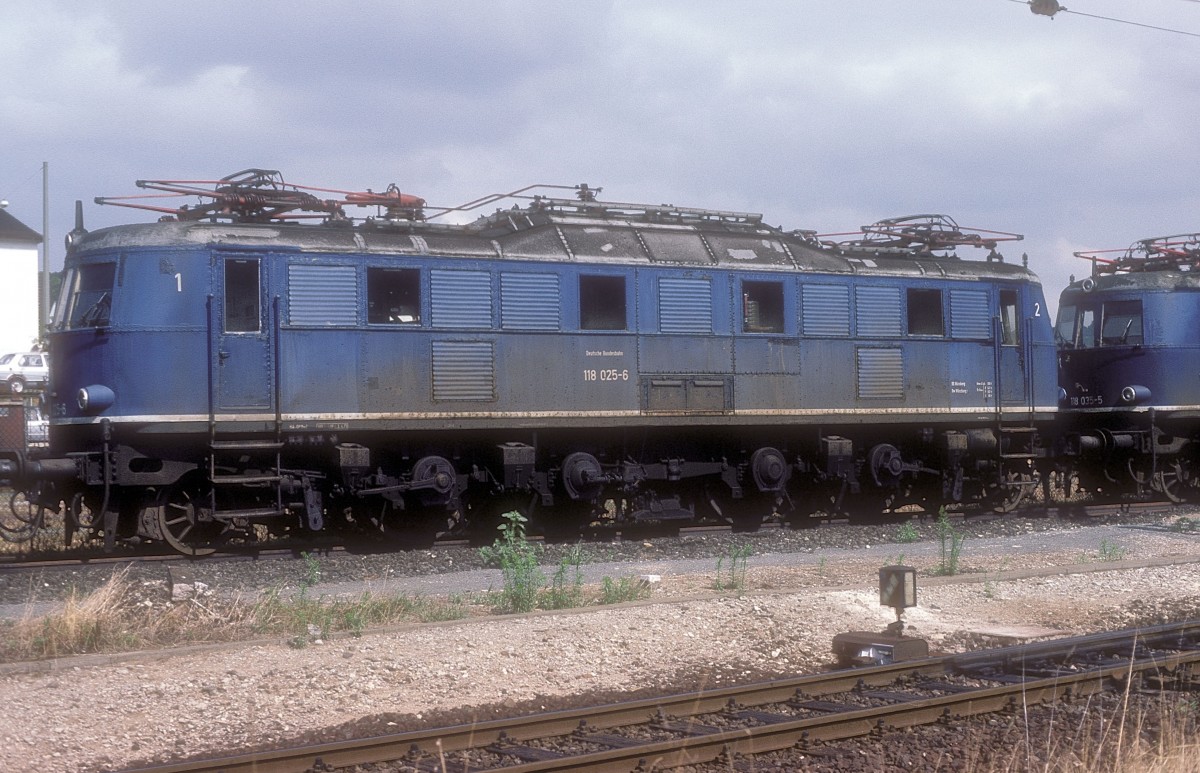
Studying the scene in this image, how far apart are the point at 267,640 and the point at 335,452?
5.93 metres

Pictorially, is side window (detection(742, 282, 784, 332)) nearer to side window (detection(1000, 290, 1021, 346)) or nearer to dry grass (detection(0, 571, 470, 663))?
side window (detection(1000, 290, 1021, 346))

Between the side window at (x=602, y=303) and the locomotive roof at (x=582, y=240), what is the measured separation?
29cm

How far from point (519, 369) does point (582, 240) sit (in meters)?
2.11

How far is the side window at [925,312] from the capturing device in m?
20.1

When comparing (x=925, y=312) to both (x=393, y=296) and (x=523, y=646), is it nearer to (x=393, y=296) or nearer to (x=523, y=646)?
(x=393, y=296)

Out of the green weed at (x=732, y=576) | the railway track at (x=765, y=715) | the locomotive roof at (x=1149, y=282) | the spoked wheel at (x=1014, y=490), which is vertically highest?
the locomotive roof at (x=1149, y=282)

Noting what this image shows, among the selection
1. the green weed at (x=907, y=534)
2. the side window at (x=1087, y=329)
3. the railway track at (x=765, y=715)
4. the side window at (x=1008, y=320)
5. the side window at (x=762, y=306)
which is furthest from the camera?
the side window at (x=1087, y=329)

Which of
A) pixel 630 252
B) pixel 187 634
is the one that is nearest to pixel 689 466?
pixel 630 252

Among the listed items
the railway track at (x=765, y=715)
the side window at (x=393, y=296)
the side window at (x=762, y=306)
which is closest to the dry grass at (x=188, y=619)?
the railway track at (x=765, y=715)

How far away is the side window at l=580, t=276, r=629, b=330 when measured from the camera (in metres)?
17.4

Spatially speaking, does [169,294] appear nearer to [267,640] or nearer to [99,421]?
[99,421]

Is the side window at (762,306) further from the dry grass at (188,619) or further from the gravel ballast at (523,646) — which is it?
the dry grass at (188,619)

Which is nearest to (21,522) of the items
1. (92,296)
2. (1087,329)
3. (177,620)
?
(92,296)

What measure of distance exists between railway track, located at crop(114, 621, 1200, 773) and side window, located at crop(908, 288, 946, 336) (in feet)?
33.4
